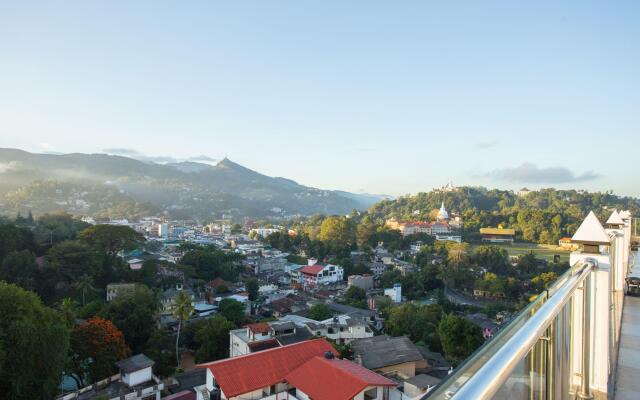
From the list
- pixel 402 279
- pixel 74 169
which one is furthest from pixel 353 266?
pixel 74 169

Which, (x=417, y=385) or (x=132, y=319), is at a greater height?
(x=132, y=319)

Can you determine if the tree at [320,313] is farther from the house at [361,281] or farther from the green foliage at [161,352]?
the house at [361,281]

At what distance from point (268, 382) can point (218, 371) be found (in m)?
1.25

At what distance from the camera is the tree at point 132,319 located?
14.6 m

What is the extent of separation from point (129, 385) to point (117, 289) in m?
8.23

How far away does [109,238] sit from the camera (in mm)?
23062

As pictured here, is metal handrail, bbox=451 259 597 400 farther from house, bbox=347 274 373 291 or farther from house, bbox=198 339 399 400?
house, bbox=347 274 373 291

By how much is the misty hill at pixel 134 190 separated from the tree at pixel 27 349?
191 feet

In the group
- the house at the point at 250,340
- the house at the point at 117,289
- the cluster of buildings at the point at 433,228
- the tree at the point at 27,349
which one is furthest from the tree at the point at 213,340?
the cluster of buildings at the point at 433,228

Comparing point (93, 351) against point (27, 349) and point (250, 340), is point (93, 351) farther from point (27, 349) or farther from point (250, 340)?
point (250, 340)

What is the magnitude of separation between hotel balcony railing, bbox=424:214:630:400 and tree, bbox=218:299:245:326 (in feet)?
53.6

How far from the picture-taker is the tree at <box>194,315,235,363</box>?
1455 cm

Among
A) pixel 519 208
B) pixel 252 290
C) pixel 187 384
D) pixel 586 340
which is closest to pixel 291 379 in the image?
pixel 187 384

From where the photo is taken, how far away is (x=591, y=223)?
2.39 meters
